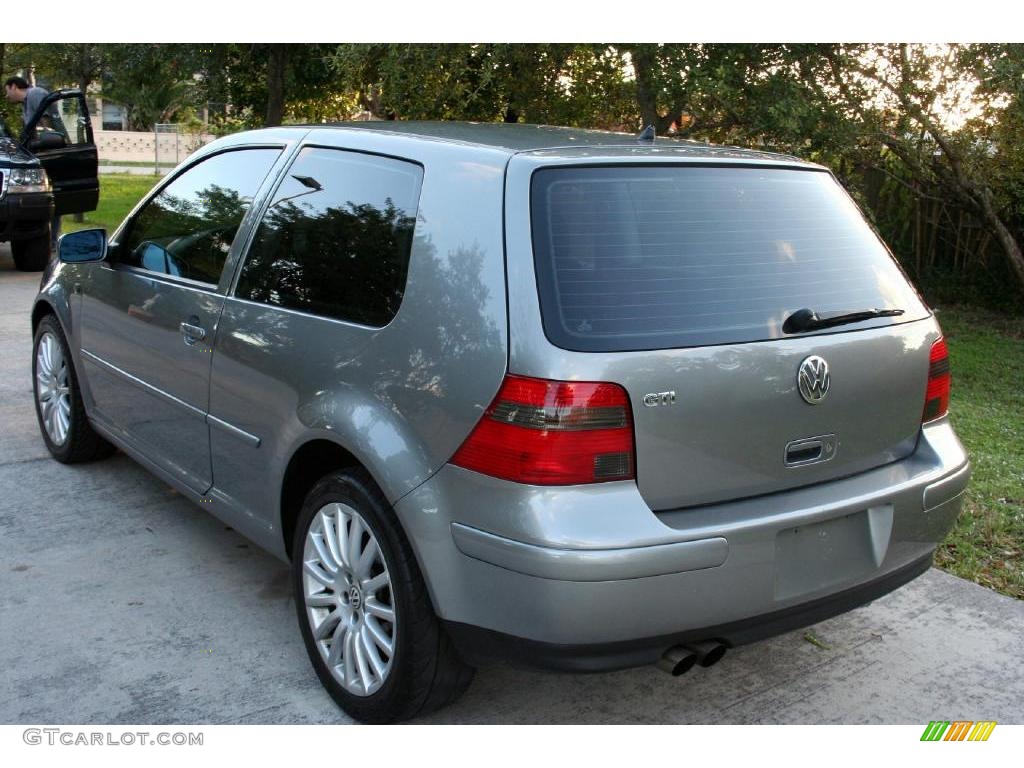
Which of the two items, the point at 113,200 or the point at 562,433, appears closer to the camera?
the point at 562,433

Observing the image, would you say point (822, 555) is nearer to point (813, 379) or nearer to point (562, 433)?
point (813, 379)

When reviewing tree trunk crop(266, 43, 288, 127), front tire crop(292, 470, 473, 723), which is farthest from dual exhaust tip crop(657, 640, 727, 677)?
tree trunk crop(266, 43, 288, 127)

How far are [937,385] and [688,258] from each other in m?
1.01

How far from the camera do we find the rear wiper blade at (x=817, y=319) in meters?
2.91

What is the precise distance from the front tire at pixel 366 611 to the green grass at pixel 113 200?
9.38 m

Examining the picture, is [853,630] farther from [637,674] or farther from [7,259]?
[7,259]

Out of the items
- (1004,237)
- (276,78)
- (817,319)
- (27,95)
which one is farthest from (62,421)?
(276,78)

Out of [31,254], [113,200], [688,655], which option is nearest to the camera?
[688,655]

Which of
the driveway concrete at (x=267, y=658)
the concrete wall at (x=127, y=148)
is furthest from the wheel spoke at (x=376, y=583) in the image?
the concrete wall at (x=127, y=148)

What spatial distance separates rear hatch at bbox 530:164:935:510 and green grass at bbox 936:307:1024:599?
1421mm

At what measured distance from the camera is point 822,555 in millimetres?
2885

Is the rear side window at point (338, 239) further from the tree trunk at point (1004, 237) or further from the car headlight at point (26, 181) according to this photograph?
the car headlight at point (26, 181)

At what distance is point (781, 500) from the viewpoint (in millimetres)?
2850

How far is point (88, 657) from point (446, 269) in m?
1.78
